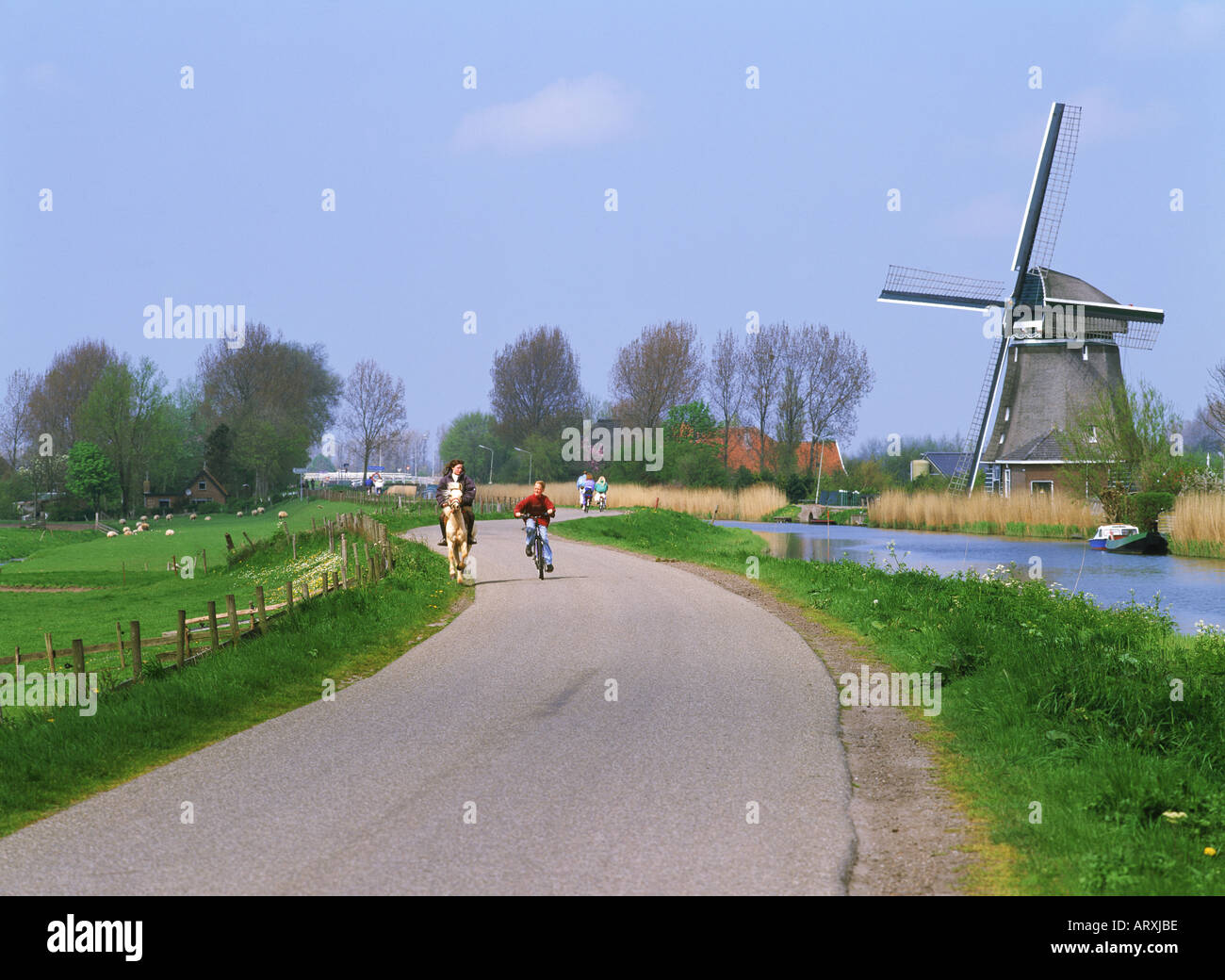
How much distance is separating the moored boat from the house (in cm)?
8370

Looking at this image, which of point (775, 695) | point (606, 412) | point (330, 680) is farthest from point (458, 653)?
point (606, 412)

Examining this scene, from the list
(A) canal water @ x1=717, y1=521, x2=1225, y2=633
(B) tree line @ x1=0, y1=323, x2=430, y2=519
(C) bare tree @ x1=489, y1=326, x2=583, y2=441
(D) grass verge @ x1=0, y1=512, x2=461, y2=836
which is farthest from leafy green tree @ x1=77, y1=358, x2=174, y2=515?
Answer: (D) grass verge @ x1=0, y1=512, x2=461, y2=836

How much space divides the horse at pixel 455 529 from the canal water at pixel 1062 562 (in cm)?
867

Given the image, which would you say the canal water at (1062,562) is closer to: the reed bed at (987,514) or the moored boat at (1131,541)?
the moored boat at (1131,541)

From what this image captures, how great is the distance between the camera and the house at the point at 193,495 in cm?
10262

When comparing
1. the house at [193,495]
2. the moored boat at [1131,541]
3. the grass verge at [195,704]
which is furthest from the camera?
the house at [193,495]

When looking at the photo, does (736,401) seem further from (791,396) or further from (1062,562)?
(1062,562)

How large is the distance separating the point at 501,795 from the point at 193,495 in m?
109

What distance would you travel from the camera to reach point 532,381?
102m

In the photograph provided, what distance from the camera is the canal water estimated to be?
75.8ft

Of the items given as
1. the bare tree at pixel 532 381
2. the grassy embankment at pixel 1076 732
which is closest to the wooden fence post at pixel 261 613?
the grassy embankment at pixel 1076 732

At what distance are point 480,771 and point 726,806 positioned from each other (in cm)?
182

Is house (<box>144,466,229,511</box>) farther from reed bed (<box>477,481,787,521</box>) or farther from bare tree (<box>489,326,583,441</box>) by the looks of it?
reed bed (<box>477,481,787,521</box>)
